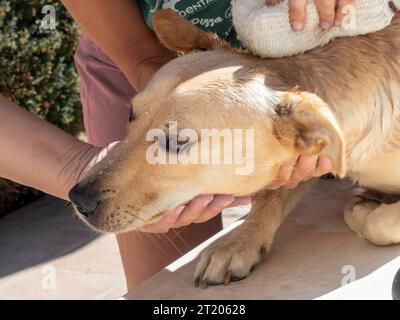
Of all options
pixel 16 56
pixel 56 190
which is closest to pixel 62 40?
pixel 16 56

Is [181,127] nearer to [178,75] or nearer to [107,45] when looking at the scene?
[178,75]

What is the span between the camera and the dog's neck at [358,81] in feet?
8.39

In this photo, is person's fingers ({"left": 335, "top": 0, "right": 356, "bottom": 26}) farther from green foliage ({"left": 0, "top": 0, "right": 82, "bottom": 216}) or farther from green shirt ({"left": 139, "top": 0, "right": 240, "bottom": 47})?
green foliage ({"left": 0, "top": 0, "right": 82, "bottom": 216})

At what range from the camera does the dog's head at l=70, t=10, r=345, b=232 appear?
7.93 feet

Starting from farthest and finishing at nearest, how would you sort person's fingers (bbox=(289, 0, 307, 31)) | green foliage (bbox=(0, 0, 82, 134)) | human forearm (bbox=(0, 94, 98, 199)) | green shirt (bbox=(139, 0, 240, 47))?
green foliage (bbox=(0, 0, 82, 134)) → green shirt (bbox=(139, 0, 240, 47)) → human forearm (bbox=(0, 94, 98, 199)) → person's fingers (bbox=(289, 0, 307, 31))

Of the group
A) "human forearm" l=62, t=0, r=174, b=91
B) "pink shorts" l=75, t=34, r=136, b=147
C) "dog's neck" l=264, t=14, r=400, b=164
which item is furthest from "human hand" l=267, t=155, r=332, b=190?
"pink shorts" l=75, t=34, r=136, b=147

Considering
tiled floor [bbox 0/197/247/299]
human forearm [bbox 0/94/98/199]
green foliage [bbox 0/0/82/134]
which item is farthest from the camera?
green foliage [bbox 0/0/82/134]

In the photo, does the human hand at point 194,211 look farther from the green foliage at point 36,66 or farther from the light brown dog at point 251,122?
the green foliage at point 36,66

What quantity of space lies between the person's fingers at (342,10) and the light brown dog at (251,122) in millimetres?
97

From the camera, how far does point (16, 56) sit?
568cm

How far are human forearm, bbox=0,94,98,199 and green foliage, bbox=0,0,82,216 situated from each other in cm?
296

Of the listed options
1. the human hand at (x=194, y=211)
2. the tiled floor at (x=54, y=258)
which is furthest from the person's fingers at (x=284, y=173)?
the tiled floor at (x=54, y=258)

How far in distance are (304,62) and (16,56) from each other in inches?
140
